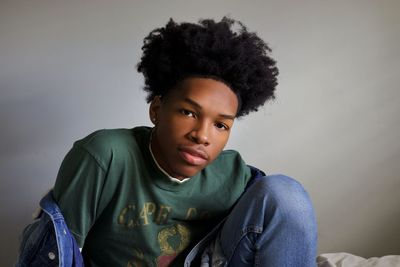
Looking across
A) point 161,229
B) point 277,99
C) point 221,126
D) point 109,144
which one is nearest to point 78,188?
point 109,144

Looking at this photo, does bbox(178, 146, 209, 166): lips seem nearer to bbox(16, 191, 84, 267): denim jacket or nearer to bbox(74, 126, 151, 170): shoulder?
bbox(74, 126, 151, 170): shoulder

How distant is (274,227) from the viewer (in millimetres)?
812

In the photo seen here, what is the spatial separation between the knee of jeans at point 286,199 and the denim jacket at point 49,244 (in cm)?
37

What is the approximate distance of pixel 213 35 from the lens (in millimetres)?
906

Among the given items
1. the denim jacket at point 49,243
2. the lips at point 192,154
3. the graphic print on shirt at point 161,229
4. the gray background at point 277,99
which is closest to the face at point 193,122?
the lips at point 192,154

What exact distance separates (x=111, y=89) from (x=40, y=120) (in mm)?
214

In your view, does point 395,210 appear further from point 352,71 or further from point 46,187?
point 46,187

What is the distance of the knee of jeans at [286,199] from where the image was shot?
2.65 feet

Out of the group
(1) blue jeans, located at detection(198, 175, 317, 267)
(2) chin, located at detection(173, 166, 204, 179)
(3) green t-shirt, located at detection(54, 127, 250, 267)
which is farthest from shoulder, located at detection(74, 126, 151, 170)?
(1) blue jeans, located at detection(198, 175, 317, 267)

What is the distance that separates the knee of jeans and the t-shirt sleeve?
321 mm

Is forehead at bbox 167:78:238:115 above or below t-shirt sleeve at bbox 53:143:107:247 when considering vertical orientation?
above

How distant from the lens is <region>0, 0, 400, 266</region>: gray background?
1.16 metres

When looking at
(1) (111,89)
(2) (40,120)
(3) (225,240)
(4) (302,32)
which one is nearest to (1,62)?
(2) (40,120)

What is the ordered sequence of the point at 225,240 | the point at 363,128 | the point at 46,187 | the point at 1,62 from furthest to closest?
the point at 363,128, the point at 46,187, the point at 1,62, the point at 225,240
